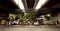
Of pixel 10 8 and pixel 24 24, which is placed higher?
pixel 10 8

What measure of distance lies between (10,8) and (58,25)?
1390 mm

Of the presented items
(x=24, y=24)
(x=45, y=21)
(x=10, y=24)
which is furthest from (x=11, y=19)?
(x=45, y=21)

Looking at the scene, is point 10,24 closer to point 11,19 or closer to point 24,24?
point 11,19

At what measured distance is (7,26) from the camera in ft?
11.5

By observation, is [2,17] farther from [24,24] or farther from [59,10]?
[59,10]

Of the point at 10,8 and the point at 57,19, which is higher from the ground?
the point at 10,8

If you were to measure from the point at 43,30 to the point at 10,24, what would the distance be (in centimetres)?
92

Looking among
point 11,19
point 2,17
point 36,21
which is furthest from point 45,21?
point 2,17

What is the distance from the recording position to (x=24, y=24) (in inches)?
137

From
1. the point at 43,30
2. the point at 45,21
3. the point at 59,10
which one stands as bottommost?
the point at 43,30

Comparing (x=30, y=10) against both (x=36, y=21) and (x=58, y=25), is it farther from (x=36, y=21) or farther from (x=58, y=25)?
(x=58, y=25)

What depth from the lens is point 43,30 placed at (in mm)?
3537

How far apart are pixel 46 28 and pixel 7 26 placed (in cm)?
107

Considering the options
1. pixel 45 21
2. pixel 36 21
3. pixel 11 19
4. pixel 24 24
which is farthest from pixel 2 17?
pixel 45 21
